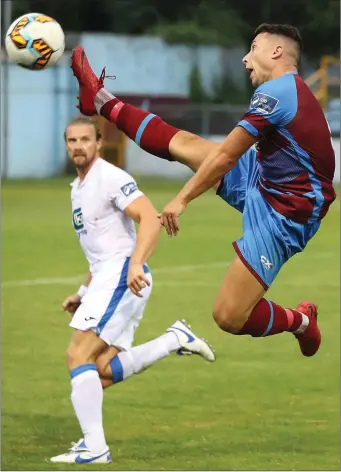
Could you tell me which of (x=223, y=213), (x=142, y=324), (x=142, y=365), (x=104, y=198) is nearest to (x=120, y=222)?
(x=104, y=198)

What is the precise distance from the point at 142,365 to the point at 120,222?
3.48 ft

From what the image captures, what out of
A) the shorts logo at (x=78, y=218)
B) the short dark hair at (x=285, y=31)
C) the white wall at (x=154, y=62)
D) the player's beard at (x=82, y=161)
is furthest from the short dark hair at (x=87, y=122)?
the white wall at (x=154, y=62)

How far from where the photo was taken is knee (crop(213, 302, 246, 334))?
786 centimetres

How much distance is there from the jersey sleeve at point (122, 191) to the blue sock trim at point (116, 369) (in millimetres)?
1071

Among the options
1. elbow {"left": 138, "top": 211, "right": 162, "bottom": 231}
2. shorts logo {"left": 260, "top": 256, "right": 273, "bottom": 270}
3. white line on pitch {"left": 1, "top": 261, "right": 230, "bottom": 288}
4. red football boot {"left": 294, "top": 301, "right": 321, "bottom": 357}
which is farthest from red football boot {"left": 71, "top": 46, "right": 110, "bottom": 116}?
white line on pitch {"left": 1, "top": 261, "right": 230, "bottom": 288}

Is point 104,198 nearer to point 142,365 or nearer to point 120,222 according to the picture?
point 120,222

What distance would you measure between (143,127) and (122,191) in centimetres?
64

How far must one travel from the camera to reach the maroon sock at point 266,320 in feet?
26.6

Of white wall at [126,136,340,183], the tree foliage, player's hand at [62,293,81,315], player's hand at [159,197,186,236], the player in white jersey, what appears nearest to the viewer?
player's hand at [159,197,186,236]

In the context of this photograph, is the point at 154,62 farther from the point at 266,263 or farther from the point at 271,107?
the point at 271,107

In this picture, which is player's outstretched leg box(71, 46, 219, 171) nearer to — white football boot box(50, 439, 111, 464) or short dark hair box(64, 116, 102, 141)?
short dark hair box(64, 116, 102, 141)

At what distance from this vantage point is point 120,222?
887 cm

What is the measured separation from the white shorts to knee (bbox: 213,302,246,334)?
97 cm

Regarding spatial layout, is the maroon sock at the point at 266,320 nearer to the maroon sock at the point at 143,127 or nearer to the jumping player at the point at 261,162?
the jumping player at the point at 261,162
